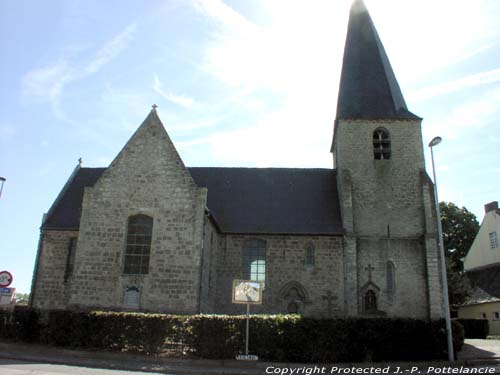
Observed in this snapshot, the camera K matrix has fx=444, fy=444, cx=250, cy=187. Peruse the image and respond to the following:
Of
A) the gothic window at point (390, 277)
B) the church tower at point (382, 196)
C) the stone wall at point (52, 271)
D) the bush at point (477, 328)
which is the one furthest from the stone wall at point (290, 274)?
the bush at point (477, 328)

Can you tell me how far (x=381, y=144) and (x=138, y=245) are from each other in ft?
45.4

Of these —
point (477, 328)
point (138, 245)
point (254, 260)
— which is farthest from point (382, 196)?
point (138, 245)

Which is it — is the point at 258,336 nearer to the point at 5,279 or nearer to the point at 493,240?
the point at 5,279

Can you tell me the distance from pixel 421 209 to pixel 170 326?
14035mm

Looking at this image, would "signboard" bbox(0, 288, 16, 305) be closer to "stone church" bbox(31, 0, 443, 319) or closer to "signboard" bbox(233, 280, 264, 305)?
"stone church" bbox(31, 0, 443, 319)

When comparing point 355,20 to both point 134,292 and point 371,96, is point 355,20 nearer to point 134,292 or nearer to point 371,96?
point 371,96

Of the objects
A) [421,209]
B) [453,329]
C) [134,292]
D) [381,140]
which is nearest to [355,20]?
[381,140]

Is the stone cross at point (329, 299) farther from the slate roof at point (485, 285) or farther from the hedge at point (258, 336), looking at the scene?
the slate roof at point (485, 285)

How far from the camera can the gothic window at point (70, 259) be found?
70.6 feet

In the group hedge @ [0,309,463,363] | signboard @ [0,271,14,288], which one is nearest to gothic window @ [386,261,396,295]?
hedge @ [0,309,463,363]

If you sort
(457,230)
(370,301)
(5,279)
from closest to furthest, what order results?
(5,279) → (370,301) → (457,230)

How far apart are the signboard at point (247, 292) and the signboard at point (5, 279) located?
817 cm

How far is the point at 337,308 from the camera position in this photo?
20531mm

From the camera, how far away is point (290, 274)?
69.7ft
